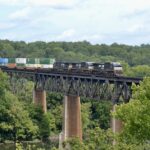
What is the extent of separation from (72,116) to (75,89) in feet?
13.0

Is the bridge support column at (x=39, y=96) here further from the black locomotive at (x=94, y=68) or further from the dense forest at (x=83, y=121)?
the black locomotive at (x=94, y=68)

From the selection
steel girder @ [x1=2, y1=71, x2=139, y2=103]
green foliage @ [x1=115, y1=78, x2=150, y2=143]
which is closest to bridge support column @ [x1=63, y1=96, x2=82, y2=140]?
steel girder @ [x1=2, y1=71, x2=139, y2=103]

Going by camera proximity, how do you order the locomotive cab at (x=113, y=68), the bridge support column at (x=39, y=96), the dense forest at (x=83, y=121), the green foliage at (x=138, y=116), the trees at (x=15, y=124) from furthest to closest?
the bridge support column at (x=39, y=96) < the trees at (x=15, y=124) < the locomotive cab at (x=113, y=68) < the dense forest at (x=83, y=121) < the green foliage at (x=138, y=116)

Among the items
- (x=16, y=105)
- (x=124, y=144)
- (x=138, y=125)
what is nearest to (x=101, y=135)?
(x=124, y=144)

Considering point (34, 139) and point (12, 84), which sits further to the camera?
point (12, 84)

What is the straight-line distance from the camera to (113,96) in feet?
221

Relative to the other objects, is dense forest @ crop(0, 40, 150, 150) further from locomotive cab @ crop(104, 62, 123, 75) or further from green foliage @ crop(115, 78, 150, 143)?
locomotive cab @ crop(104, 62, 123, 75)

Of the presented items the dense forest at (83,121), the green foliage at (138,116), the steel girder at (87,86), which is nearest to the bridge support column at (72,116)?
the steel girder at (87,86)

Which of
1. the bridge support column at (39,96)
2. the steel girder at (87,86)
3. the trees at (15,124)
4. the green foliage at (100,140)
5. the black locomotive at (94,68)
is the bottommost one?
the trees at (15,124)

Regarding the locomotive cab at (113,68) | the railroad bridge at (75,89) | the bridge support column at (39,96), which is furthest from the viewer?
the bridge support column at (39,96)

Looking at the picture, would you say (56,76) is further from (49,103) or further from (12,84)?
(12,84)

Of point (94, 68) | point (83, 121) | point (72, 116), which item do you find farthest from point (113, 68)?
point (83, 121)

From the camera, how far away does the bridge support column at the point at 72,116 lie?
82.4 m

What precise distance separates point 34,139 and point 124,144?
185ft
